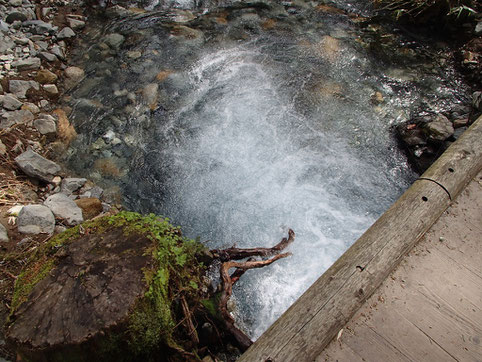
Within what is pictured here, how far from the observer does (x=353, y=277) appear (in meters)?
2.32

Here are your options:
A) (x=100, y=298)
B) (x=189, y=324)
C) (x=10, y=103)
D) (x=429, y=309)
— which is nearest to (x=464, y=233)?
(x=429, y=309)

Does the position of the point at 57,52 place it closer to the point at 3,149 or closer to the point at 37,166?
the point at 3,149

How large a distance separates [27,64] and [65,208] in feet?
8.05

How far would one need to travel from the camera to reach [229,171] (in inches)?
160

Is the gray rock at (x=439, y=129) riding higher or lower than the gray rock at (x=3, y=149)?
lower

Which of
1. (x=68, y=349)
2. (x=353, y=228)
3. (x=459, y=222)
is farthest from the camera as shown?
(x=353, y=228)

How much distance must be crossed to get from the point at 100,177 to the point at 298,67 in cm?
327

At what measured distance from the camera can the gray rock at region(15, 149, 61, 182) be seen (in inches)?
135

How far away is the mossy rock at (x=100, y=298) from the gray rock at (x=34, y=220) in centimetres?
64

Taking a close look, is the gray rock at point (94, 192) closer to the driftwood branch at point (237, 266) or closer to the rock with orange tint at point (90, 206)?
the rock with orange tint at point (90, 206)

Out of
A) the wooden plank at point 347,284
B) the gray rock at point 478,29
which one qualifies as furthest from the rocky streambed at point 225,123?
the wooden plank at point 347,284

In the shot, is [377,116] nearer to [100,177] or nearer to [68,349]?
[100,177]

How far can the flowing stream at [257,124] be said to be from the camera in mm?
3664

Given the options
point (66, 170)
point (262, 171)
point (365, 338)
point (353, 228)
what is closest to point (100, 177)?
point (66, 170)
